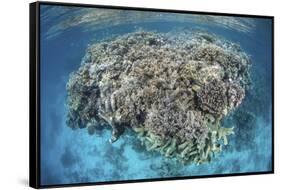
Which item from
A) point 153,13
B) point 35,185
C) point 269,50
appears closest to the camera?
point 35,185

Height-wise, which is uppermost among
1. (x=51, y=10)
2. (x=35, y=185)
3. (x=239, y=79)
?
(x=51, y=10)

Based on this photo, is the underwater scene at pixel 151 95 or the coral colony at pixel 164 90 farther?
the coral colony at pixel 164 90

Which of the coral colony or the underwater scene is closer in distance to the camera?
the underwater scene

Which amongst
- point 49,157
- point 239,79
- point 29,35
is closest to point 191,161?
point 239,79

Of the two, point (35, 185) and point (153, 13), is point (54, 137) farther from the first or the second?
point (153, 13)
